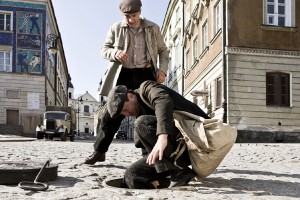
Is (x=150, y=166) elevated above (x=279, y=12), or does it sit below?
below

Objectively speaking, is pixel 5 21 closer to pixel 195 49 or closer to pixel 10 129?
pixel 10 129

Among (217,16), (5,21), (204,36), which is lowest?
(204,36)

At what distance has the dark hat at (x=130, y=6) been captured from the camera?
14.6ft

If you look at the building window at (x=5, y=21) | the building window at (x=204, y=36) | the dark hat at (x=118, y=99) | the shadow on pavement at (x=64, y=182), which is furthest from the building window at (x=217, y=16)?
the building window at (x=5, y=21)

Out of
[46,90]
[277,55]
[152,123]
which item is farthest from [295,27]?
[46,90]

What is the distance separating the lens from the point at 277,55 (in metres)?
18.0

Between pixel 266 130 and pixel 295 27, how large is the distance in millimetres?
4418

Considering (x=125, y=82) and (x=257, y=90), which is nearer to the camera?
(x=125, y=82)

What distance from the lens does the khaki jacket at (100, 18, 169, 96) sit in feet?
16.0

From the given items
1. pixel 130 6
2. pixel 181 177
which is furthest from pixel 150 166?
pixel 130 6

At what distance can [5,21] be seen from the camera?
108ft

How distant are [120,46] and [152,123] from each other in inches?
61.8

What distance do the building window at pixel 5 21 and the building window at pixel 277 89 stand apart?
21702 mm

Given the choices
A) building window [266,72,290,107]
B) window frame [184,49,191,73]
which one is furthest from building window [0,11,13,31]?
building window [266,72,290,107]
